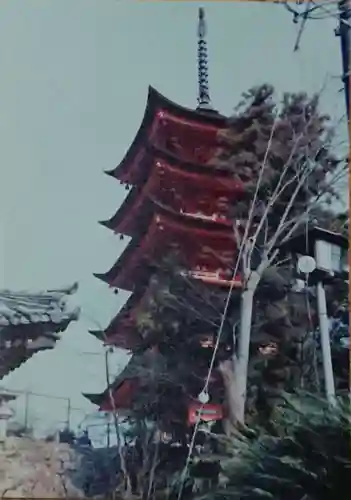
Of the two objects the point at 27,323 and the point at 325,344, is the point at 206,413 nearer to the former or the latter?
the point at 325,344

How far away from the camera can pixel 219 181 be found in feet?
7.01

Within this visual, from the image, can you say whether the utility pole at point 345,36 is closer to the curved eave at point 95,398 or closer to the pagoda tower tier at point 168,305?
the pagoda tower tier at point 168,305

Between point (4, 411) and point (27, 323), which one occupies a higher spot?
point (27, 323)

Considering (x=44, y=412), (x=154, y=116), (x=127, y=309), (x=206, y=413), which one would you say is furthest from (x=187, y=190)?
(x=44, y=412)

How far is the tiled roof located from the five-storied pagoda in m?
0.10

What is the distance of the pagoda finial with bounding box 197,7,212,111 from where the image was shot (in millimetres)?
2180

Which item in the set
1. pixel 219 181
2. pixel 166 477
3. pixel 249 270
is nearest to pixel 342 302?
pixel 249 270

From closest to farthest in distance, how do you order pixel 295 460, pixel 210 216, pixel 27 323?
1. pixel 295 460
2. pixel 27 323
3. pixel 210 216

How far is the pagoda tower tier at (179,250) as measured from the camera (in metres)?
2.09

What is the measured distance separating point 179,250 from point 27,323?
465mm

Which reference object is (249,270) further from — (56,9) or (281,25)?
(56,9)

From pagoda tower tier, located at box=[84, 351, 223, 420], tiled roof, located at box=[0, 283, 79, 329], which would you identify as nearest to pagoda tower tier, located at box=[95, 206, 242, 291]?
tiled roof, located at box=[0, 283, 79, 329]

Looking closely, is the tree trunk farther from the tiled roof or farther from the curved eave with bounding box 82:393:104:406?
the tiled roof

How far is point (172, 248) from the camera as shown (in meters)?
2.11
